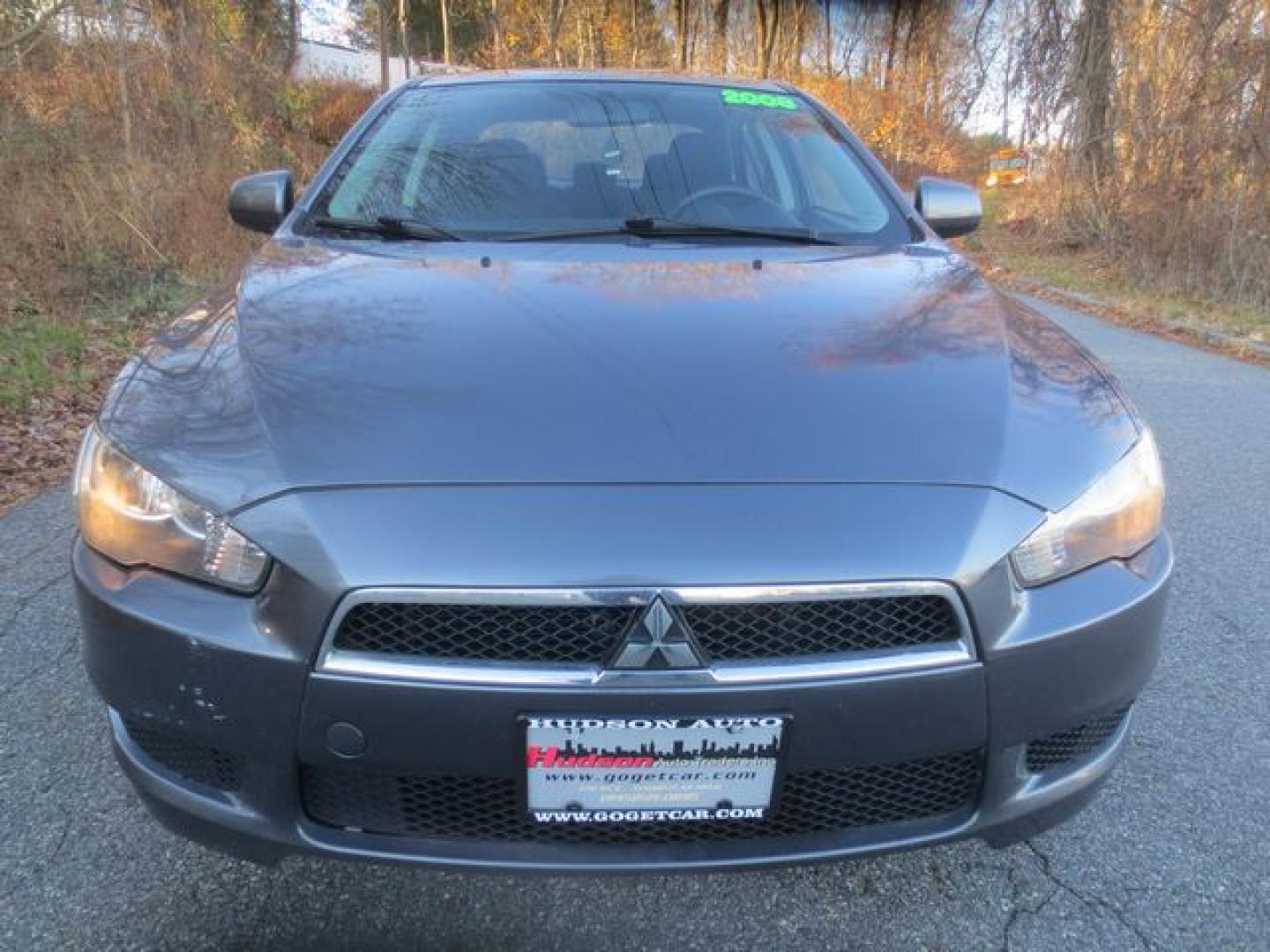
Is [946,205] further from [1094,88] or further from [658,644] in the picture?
[1094,88]

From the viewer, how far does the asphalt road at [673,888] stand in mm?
1609

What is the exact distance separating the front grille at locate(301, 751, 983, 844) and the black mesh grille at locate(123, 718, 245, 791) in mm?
125

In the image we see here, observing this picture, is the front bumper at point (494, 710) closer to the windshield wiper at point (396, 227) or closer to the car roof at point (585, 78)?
the windshield wiper at point (396, 227)

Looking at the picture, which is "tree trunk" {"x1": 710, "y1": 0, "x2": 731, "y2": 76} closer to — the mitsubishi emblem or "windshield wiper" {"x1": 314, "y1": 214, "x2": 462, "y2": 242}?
"windshield wiper" {"x1": 314, "y1": 214, "x2": 462, "y2": 242}

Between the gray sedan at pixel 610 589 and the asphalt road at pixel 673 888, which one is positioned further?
the asphalt road at pixel 673 888

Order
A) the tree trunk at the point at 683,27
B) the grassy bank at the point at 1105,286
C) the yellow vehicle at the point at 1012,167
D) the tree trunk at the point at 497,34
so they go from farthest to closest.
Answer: the tree trunk at the point at 497,34 → the tree trunk at the point at 683,27 → the yellow vehicle at the point at 1012,167 → the grassy bank at the point at 1105,286

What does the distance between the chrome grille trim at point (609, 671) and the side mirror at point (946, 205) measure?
72.6 inches

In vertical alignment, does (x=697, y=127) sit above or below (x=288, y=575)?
above

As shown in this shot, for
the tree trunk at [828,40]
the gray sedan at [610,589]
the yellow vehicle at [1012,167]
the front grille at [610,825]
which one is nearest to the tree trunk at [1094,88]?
the yellow vehicle at [1012,167]

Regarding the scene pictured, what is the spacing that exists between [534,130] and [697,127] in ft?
1.55

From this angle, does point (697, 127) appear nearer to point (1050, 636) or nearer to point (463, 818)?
point (1050, 636)

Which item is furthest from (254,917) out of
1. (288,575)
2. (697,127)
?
(697,127)

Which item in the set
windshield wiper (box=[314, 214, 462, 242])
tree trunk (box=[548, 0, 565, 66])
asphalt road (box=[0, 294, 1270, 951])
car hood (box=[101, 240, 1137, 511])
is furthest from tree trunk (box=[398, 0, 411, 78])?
asphalt road (box=[0, 294, 1270, 951])

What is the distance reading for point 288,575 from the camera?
130 centimetres
